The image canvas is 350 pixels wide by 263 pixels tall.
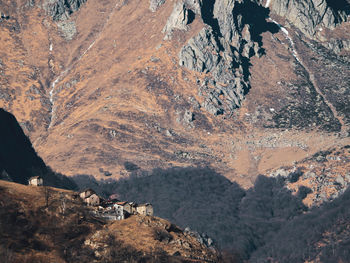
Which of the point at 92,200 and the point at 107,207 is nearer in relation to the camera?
the point at 92,200

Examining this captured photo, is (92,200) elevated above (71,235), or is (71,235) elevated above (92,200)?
(92,200)

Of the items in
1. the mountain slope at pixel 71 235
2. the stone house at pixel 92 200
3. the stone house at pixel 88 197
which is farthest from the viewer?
the stone house at pixel 88 197

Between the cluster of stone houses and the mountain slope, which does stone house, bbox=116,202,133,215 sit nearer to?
the cluster of stone houses

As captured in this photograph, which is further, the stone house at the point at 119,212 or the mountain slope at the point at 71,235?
the stone house at the point at 119,212

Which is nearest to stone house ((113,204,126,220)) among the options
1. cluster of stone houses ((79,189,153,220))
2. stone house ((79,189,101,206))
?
cluster of stone houses ((79,189,153,220))

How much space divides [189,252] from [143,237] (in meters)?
13.4

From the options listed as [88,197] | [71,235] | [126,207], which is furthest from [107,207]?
[71,235]

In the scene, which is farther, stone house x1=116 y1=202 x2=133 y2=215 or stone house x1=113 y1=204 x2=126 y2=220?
stone house x1=116 y1=202 x2=133 y2=215

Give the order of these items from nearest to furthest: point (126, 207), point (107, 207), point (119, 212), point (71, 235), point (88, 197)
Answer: point (71, 235), point (119, 212), point (88, 197), point (107, 207), point (126, 207)

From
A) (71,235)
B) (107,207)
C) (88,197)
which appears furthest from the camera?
(107,207)

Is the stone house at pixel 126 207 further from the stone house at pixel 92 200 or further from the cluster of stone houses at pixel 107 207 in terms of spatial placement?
the stone house at pixel 92 200

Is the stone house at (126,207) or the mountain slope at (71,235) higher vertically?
the stone house at (126,207)

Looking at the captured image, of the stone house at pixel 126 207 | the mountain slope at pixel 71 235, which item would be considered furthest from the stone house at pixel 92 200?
the stone house at pixel 126 207

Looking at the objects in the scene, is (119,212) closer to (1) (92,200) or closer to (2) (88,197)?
(1) (92,200)
